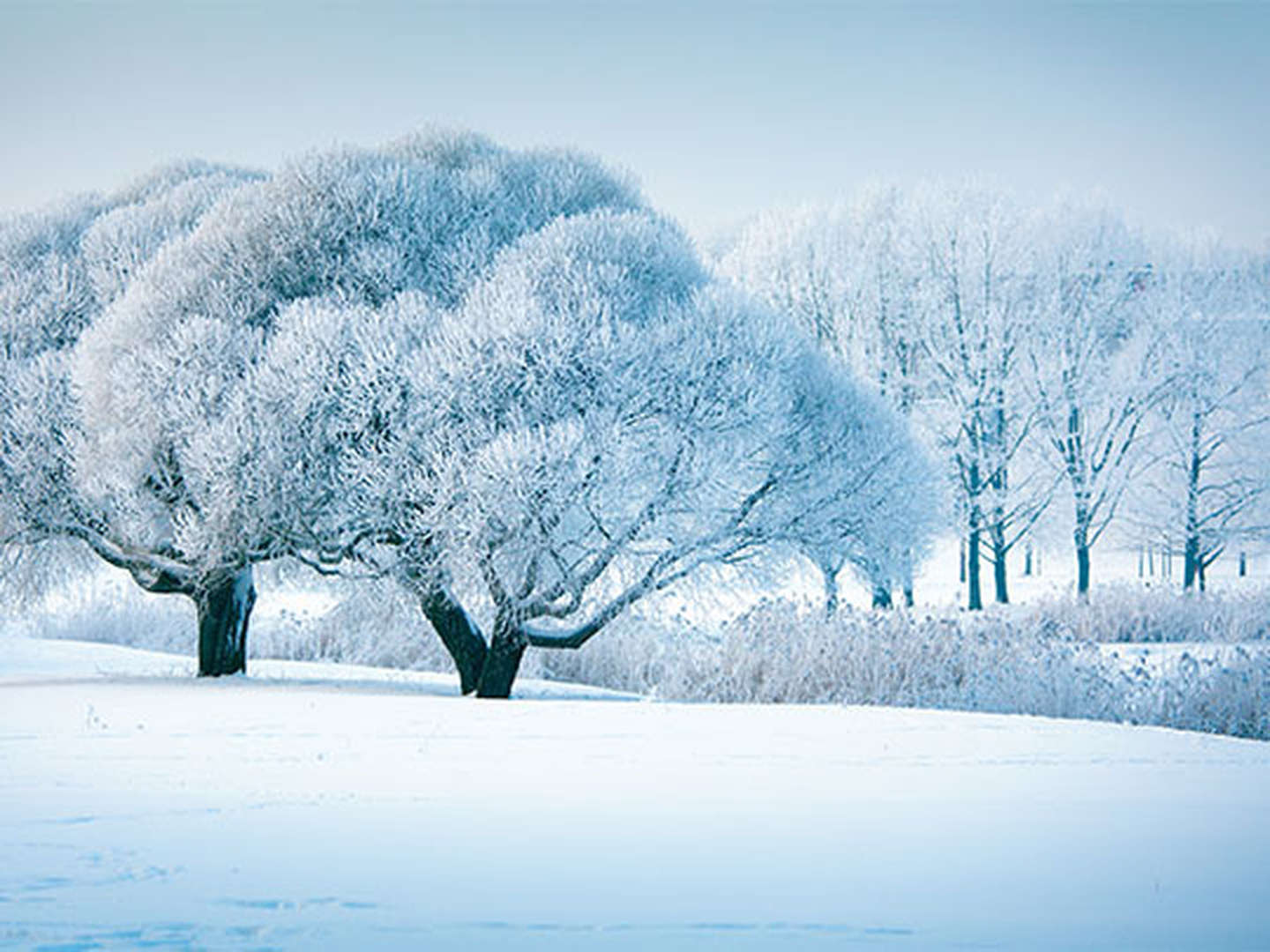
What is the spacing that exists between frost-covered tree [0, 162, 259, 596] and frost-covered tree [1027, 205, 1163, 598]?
40.6ft

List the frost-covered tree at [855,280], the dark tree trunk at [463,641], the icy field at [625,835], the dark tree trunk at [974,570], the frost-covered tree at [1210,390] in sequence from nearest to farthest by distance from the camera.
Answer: the icy field at [625,835]
the dark tree trunk at [463,641]
the dark tree trunk at [974,570]
the frost-covered tree at [855,280]
the frost-covered tree at [1210,390]

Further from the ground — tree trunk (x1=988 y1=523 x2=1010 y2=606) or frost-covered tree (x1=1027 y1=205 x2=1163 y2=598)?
frost-covered tree (x1=1027 y1=205 x2=1163 y2=598)

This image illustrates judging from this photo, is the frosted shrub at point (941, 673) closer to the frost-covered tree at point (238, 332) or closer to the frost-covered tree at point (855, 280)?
the frost-covered tree at point (238, 332)

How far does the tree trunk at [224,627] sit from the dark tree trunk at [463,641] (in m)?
1.78

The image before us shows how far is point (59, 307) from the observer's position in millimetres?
10969

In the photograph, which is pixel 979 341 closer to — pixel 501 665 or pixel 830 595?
pixel 830 595

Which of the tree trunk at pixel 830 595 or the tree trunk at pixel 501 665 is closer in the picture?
the tree trunk at pixel 501 665

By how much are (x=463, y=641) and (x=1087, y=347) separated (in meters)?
12.7

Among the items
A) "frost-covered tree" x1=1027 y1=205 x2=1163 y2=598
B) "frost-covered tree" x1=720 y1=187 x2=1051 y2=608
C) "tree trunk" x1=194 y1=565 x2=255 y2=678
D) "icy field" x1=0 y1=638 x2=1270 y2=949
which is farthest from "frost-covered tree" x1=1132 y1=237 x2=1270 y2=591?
"tree trunk" x1=194 y1=565 x2=255 y2=678

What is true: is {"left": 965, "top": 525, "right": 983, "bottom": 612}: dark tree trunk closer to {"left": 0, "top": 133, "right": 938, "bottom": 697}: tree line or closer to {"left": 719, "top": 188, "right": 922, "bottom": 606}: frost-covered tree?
{"left": 719, "top": 188, "right": 922, "bottom": 606}: frost-covered tree

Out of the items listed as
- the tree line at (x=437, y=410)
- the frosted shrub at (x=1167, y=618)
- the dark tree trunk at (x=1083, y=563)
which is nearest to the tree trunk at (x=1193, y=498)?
the dark tree trunk at (x=1083, y=563)

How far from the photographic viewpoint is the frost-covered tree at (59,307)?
9906 mm

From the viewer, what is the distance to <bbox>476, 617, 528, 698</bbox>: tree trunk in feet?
33.9

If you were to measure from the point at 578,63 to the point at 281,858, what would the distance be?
30.8ft
